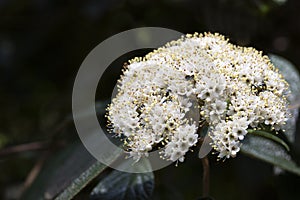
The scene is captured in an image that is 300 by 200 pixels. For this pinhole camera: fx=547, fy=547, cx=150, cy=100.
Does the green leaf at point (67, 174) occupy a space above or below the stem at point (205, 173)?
below

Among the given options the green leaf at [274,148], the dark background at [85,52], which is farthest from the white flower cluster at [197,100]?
the dark background at [85,52]

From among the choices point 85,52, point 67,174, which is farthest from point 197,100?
point 85,52

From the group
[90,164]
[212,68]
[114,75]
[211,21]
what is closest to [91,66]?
[114,75]

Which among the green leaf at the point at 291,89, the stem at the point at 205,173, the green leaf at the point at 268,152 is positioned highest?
the green leaf at the point at 291,89

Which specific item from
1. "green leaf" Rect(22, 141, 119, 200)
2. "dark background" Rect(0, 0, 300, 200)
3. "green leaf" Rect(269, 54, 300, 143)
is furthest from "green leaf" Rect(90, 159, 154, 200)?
"green leaf" Rect(269, 54, 300, 143)

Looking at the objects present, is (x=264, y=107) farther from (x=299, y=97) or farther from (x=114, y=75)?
(x=114, y=75)

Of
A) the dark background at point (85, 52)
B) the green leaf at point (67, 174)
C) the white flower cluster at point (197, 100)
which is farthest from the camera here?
the dark background at point (85, 52)

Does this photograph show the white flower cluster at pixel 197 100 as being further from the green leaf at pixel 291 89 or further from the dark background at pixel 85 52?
the dark background at pixel 85 52
